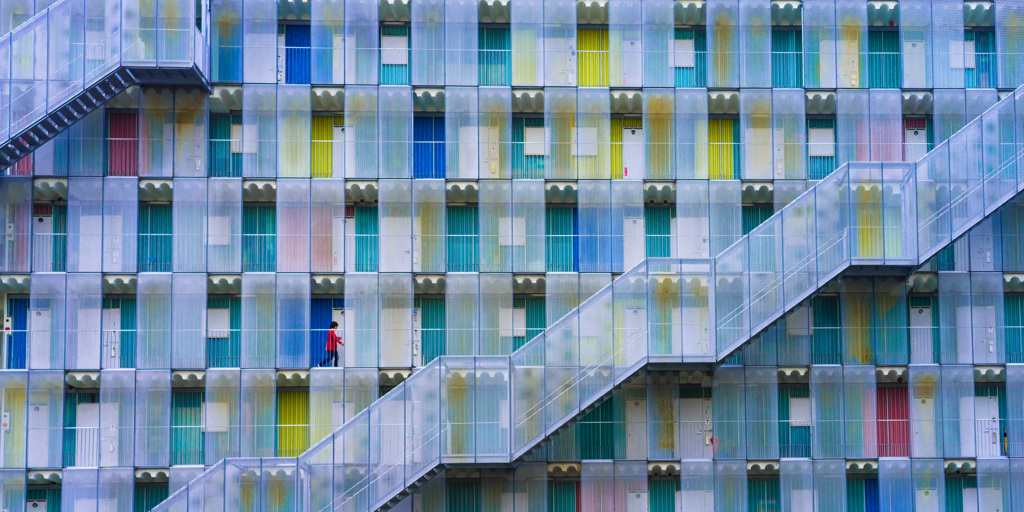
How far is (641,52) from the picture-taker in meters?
38.5

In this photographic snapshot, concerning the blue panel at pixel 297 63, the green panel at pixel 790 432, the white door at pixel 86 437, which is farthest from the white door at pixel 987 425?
the white door at pixel 86 437

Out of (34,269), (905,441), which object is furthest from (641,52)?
(34,269)

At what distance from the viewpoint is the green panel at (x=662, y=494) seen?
3697 centimetres

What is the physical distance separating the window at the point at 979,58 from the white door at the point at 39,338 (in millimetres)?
32259

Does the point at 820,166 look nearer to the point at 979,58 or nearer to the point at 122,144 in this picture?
the point at 979,58

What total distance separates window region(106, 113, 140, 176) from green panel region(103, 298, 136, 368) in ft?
14.2

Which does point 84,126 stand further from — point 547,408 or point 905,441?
point 905,441

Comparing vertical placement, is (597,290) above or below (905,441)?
above

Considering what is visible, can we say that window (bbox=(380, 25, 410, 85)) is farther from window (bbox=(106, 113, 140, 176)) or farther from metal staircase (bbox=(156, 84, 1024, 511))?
metal staircase (bbox=(156, 84, 1024, 511))

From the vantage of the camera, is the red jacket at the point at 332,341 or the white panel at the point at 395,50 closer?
the red jacket at the point at 332,341

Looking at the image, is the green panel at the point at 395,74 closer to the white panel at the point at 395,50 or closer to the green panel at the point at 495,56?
the white panel at the point at 395,50

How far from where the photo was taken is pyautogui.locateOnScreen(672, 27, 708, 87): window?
38.7 metres

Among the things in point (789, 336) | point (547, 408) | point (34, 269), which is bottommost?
point (547, 408)

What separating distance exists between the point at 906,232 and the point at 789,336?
5.27m
